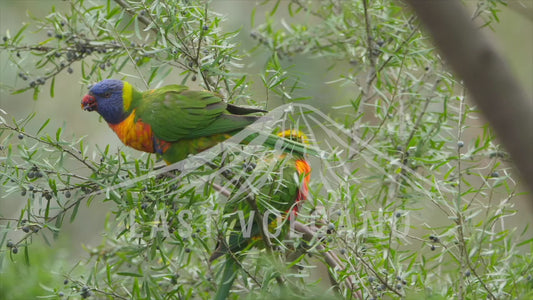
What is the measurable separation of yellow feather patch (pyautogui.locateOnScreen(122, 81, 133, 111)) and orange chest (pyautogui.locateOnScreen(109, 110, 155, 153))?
3cm

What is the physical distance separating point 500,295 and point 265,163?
0.63m

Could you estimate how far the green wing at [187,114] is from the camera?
5.18 feet

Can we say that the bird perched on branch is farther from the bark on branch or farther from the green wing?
the bark on branch

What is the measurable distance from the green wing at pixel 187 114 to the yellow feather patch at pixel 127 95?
0.05 metres

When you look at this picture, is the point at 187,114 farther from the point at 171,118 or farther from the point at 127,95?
the point at 127,95

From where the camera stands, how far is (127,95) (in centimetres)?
180

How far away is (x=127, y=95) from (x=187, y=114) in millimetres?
261

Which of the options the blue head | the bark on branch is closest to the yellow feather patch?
the blue head

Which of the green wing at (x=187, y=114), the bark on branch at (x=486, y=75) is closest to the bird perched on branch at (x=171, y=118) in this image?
the green wing at (x=187, y=114)

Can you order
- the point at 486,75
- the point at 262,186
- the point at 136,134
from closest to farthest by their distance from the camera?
the point at 486,75 → the point at 262,186 → the point at 136,134

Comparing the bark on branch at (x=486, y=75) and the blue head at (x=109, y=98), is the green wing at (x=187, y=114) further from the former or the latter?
the bark on branch at (x=486, y=75)

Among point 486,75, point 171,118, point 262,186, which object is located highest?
point 486,75

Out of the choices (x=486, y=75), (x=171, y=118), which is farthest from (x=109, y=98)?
(x=486, y=75)

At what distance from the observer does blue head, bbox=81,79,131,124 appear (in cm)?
177
